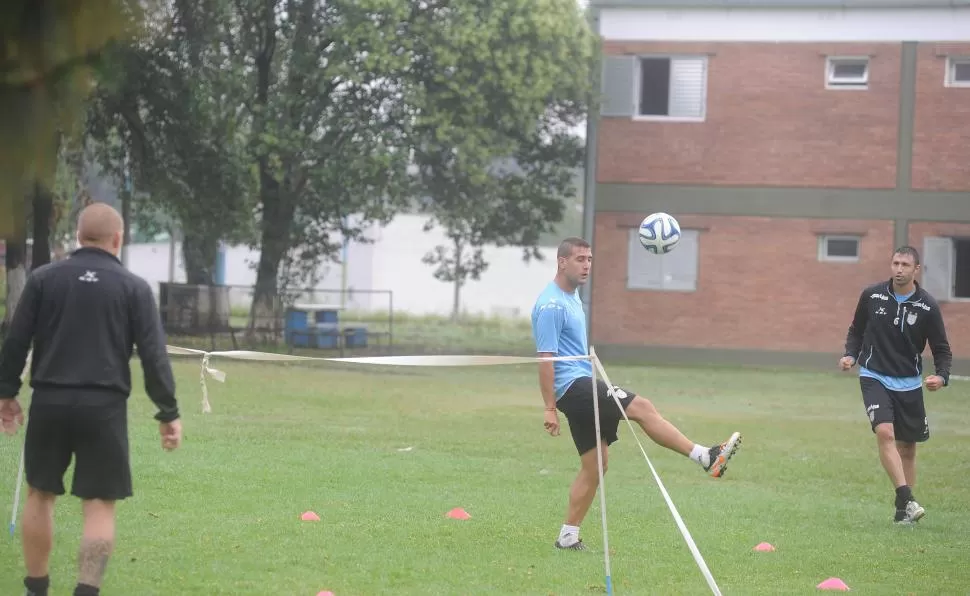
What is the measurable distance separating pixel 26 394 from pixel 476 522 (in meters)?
10.5

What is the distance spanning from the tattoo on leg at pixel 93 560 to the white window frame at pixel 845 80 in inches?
1163

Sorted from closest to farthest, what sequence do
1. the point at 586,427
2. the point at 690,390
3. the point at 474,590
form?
the point at 474,590, the point at 586,427, the point at 690,390

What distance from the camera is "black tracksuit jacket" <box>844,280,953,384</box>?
10.4 metres

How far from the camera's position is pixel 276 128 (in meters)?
30.7

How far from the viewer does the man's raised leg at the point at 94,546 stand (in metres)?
6.07

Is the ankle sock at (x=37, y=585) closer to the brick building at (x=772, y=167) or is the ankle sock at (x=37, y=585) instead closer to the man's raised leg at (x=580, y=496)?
the man's raised leg at (x=580, y=496)

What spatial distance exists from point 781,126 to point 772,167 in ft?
3.50

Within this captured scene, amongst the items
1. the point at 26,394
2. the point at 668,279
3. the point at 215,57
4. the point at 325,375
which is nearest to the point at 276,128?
the point at 215,57

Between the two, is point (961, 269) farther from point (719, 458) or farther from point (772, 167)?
point (719, 458)

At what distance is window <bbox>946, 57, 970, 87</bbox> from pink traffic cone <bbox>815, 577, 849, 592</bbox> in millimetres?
27570

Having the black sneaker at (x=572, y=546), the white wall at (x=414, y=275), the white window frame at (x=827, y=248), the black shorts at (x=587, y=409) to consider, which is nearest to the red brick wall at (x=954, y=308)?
the white window frame at (x=827, y=248)

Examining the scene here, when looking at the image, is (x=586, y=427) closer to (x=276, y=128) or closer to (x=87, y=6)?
(x=87, y=6)

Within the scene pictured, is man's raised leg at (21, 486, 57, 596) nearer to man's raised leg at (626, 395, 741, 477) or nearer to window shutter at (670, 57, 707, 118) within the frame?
man's raised leg at (626, 395, 741, 477)

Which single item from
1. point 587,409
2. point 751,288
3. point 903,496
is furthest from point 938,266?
point 587,409
